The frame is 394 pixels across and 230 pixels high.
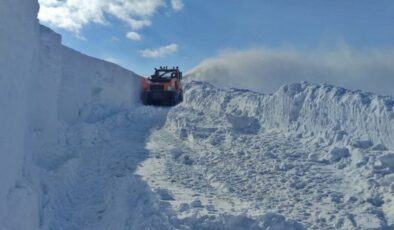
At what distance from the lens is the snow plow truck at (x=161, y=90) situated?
23.3 m

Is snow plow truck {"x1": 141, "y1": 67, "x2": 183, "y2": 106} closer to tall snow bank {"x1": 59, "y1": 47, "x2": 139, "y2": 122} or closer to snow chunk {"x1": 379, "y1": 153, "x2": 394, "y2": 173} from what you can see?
tall snow bank {"x1": 59, "y1": 47, "x2": 139, "y2": 122}

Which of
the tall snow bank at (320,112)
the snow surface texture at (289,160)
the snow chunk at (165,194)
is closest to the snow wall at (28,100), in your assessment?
the snow chunk at (165,194)

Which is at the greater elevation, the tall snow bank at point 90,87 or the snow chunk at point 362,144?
the tall snow bank at point 90,87

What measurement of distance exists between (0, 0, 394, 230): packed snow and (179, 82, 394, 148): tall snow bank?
35 millimetres

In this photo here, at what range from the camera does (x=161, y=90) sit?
76.9 feet

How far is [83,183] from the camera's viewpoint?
455 inches

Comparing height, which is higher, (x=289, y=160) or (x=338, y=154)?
(x=338, y=154)

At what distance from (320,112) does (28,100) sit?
7400mm

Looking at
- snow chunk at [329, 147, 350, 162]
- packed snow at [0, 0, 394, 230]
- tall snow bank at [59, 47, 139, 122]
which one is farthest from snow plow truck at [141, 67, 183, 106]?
snow chunk at [329, 147, 350, 162]

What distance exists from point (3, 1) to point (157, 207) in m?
4.53

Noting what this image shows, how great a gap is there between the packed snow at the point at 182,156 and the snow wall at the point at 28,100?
0.11 ft

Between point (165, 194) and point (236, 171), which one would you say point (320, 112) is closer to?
point (236, 171)

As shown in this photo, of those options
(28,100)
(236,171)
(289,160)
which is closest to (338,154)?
(289,160)

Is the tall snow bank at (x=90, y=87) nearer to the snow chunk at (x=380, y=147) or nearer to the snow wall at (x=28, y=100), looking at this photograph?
the snow wall at (x=28, y=100)
